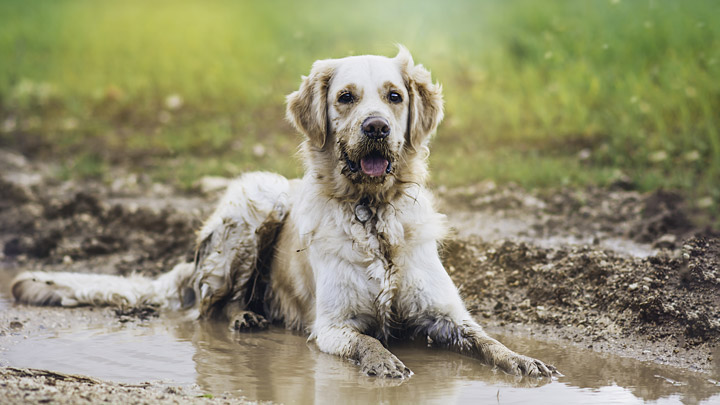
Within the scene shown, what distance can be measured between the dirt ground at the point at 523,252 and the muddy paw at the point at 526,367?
28.4 inches

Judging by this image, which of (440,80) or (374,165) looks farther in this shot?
(440,80)

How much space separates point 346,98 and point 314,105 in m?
0.31

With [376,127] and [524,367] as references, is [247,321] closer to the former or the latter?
[376,127]

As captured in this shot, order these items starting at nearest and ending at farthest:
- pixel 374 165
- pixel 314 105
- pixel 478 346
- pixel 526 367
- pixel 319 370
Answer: pixel 526 367 < pixel 319 370 < pixel 478 346 < pixel 374 165 < pixel 314 105

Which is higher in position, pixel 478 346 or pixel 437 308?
pixel 437 308

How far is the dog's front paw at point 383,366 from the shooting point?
3.82 meters

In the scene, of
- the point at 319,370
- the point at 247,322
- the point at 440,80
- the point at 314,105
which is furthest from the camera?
the point at 440,80

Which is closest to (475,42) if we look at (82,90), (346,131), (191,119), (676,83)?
(676,83)

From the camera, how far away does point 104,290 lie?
5.58m

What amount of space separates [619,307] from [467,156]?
3984mm

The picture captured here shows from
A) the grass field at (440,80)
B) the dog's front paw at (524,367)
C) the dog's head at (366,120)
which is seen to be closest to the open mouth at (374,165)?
the dog's head at (366,120)

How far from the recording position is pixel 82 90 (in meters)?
11.3

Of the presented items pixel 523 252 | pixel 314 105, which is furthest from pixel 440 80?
pixel 314 105

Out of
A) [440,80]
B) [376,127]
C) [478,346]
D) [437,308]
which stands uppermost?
[440,80]
